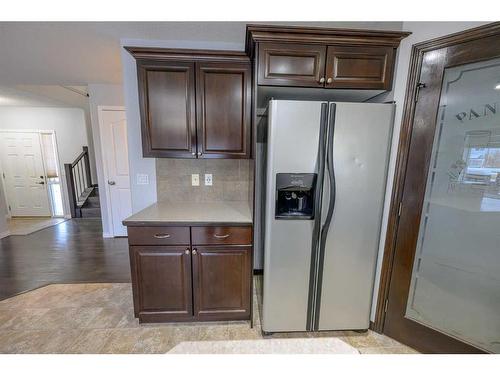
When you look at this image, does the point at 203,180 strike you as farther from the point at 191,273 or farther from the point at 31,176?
the point at 31,176

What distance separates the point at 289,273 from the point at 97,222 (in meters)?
4.71

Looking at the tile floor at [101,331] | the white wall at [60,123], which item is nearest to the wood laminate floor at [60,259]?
the tile floor at [101,331]

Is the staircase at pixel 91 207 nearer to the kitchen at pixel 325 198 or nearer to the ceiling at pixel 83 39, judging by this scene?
the ceiling at pixel 83 39

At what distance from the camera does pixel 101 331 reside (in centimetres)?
169

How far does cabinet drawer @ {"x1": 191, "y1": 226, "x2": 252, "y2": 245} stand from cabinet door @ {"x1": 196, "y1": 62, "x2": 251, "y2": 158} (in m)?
0.65

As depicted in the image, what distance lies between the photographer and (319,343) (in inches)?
63.1

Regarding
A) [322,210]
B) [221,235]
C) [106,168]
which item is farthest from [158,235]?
[106,168]

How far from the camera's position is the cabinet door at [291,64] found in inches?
55.9

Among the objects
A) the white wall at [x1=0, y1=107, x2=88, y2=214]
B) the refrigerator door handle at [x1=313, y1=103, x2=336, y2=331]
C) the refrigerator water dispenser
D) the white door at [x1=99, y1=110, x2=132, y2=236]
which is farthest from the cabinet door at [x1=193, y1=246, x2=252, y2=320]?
the white wall at [x1=0, y1=107, x2=88, y2=214]

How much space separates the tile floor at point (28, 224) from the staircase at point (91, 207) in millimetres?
417

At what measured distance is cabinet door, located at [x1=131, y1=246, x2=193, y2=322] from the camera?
158cm

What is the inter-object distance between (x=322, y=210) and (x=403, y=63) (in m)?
1.19
